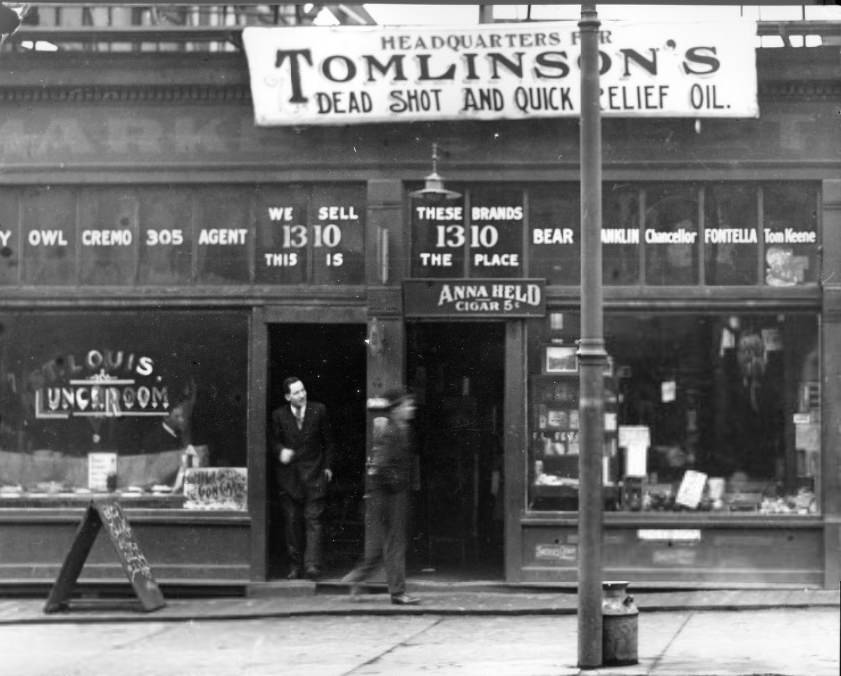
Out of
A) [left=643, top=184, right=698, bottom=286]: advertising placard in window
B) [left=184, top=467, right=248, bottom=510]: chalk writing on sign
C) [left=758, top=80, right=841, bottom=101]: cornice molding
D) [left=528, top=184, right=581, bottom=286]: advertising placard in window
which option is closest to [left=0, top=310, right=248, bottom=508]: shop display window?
[left=184, top=467, right=248, bottom=510]: chalk writing on sign

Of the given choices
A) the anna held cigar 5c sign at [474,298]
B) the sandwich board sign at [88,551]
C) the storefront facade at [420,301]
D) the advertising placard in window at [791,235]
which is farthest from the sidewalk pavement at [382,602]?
the advertising placard in window at [791,235]

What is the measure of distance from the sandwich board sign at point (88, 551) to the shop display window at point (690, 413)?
369 centimetres

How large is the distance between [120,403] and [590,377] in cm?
621

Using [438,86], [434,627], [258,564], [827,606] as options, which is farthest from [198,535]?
[827,606]

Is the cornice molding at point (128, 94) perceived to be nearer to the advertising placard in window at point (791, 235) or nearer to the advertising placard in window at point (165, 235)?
the advertising placard in window at point (165, 235)

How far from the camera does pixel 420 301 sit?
14.0 metres

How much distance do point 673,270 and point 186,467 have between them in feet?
16.7

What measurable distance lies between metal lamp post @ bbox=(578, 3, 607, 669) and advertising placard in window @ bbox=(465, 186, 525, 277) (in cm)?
425

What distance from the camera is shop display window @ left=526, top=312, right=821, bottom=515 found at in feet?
45.2

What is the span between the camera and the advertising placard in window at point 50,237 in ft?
47.2

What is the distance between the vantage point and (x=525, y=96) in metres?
Answer: 13.8

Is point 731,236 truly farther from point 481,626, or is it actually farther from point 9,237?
point 9,237

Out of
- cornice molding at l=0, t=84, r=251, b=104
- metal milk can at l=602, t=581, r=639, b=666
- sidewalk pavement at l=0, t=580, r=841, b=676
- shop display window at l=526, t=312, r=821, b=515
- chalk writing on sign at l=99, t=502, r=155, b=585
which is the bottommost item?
sidewalk pavement at l=0, t=580, r=841, b=676

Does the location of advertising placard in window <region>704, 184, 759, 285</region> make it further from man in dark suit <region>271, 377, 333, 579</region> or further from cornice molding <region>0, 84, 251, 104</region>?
cornice molding <region>0, 84, 251, 104</region>
